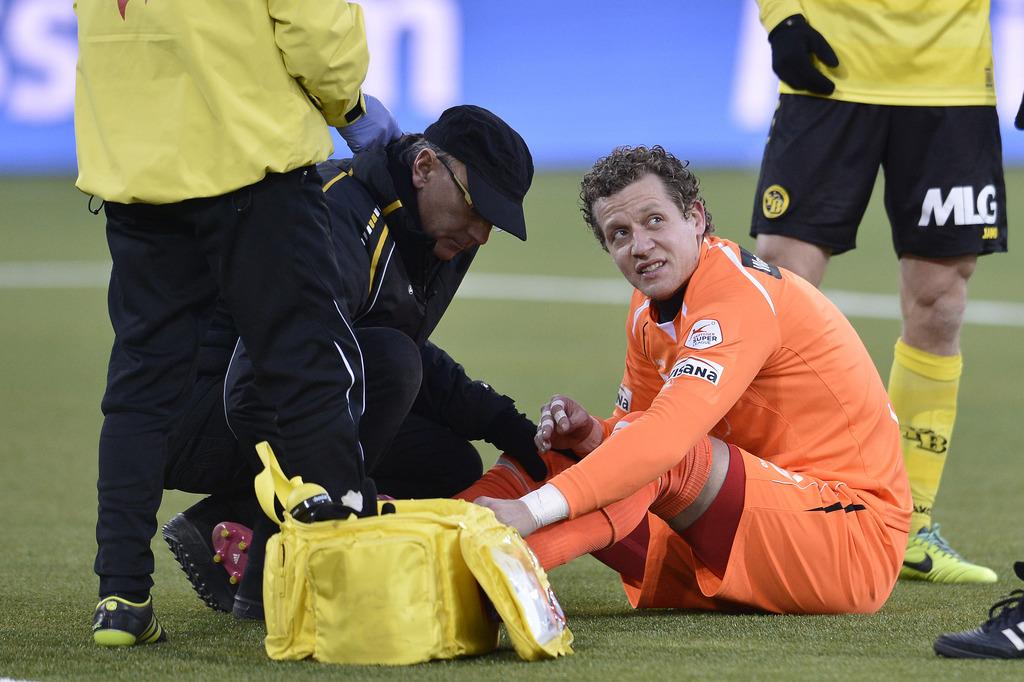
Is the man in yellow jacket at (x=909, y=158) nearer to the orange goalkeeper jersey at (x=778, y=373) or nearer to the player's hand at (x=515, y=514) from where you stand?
the orange goalkeeper jersey at (x=778, y=373)

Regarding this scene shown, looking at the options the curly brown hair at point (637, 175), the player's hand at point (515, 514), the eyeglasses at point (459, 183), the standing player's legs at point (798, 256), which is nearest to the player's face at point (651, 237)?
the curly brown hair at point (637, 175)

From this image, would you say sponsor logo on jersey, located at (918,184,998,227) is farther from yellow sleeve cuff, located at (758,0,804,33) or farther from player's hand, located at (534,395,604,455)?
player's hand, located at (534,395,604,455)

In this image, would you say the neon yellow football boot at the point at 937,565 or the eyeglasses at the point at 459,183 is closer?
the eyeglasses at the point at 459,183

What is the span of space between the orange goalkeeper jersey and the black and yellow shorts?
0.92 m

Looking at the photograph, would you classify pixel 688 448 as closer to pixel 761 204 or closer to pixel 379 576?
pixel 379 576

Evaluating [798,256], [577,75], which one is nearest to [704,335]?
[798,256]

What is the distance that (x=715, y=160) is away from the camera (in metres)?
12.7

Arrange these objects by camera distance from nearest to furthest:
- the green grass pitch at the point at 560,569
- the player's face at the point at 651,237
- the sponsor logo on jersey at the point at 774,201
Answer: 1. the green grass pitch at the point at 560,569
2. the player's face at the point at 651,237
3. the sponsor logo on jersey at the point at 774,201

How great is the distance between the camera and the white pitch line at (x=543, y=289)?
8.96 m

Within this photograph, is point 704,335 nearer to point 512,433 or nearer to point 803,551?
point 803,551

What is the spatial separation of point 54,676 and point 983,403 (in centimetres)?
494

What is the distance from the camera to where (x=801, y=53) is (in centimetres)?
431

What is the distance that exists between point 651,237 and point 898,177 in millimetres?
1353

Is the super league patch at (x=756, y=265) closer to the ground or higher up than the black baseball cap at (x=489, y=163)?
closer to the ground
